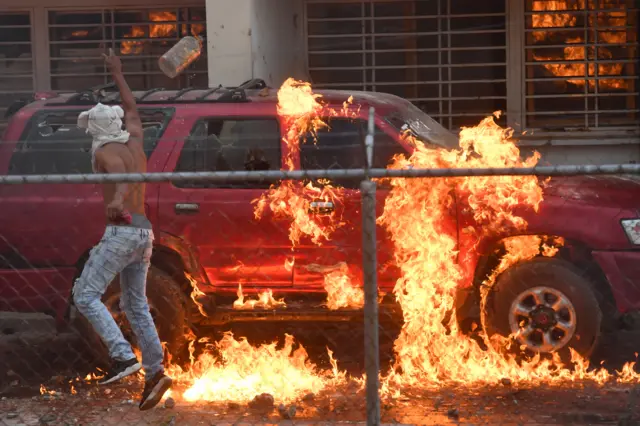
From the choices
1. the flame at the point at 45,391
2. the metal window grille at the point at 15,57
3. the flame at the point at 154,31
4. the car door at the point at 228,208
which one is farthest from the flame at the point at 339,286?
the metal window grille at the point at 15,57

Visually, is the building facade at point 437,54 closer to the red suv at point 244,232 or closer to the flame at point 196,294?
the red suv at point 244,232

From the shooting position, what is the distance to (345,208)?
23.2 feet

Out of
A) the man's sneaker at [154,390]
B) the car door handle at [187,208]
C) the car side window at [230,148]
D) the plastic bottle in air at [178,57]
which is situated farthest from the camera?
the plastic bottle in air at [178,57]

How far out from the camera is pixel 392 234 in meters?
6.86

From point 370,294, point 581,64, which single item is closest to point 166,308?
point 370,294

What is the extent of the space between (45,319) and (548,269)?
4698 mm

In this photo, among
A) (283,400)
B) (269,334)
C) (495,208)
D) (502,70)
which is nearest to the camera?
(283,400)

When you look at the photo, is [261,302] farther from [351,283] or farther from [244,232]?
[351,283]

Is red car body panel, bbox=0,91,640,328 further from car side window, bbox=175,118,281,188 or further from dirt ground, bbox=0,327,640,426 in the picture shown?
dirt ground, bbox=0,327,640,426

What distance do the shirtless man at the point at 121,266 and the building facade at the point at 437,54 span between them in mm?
6937

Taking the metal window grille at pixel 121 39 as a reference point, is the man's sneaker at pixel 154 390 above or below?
below

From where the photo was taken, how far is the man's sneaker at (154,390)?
18.9 feet

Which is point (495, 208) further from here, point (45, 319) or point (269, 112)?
point (45, 319)

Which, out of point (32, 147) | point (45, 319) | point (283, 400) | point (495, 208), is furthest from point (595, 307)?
point (45, 319)
